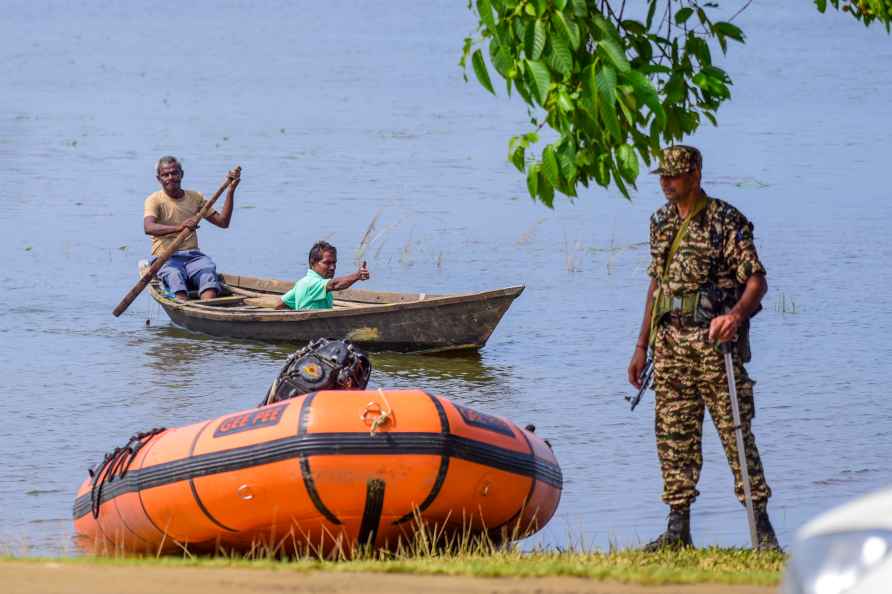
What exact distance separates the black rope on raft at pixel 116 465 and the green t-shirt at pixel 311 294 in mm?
6104

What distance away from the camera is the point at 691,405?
7.76 metres

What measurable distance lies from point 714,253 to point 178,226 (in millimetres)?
9195

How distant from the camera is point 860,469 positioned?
11703 millimetres

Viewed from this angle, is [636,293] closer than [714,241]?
No

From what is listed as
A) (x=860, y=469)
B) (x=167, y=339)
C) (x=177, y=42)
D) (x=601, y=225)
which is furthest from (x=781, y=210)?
(x=177, y=42)

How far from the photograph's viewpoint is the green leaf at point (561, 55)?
262 inches

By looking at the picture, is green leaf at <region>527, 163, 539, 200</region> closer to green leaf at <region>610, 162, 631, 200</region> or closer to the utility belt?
green leaf at <region>610, 162, 631, 200</region>

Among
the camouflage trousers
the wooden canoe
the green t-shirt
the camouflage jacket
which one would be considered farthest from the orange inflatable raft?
the green t-shirt

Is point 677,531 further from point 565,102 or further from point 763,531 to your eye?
point 565,102

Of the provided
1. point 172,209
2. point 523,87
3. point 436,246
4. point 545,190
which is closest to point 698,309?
point 545,190

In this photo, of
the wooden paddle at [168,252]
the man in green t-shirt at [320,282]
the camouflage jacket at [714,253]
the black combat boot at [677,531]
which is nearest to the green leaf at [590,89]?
the camouflage jacket at [714,253]

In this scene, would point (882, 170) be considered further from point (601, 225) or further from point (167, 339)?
point (167, 339)

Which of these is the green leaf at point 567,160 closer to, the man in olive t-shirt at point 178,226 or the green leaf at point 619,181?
the green leaf at point 619,181

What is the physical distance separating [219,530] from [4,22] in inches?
1998
